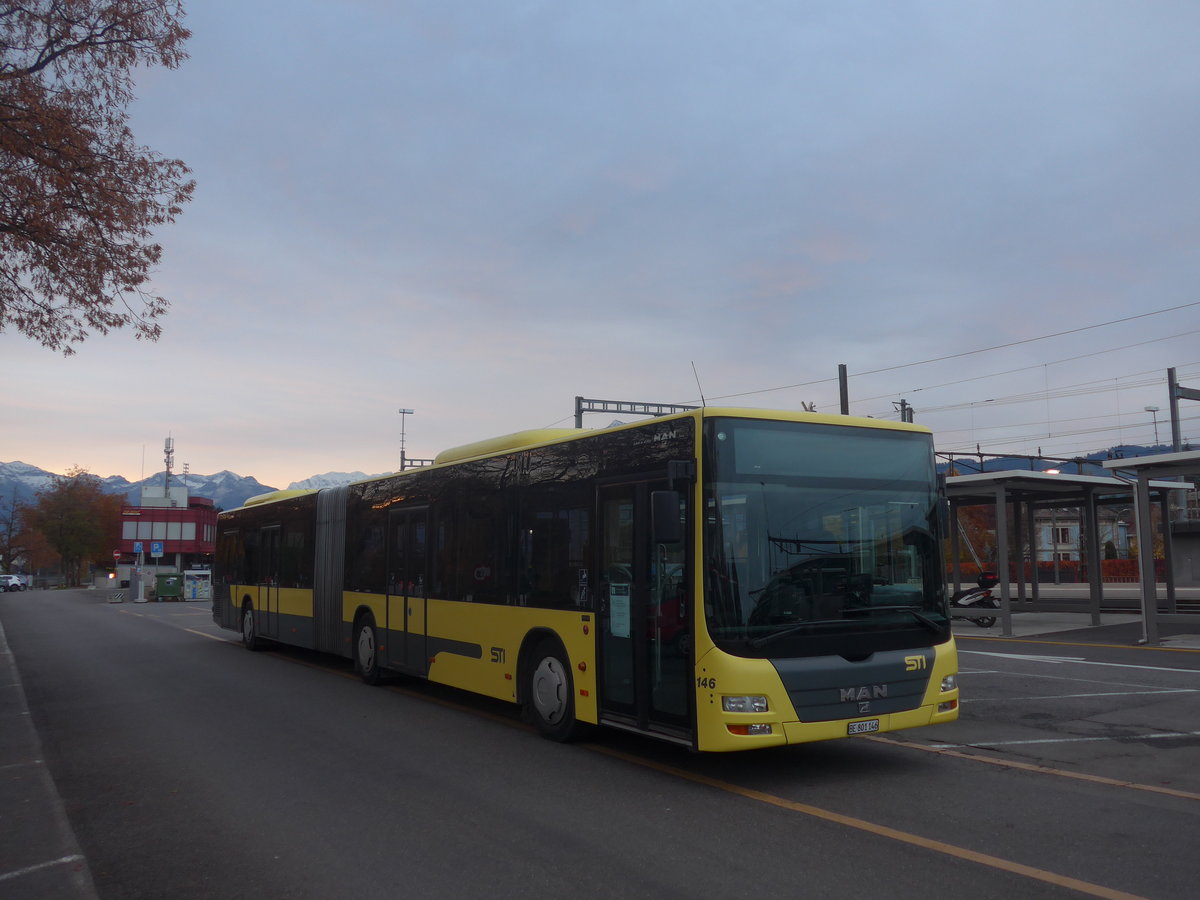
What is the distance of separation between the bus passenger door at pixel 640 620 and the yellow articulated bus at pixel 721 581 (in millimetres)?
16

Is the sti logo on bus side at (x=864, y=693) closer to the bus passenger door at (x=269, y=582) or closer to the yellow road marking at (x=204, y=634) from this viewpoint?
the bus passenger door at (x=269, y=582)

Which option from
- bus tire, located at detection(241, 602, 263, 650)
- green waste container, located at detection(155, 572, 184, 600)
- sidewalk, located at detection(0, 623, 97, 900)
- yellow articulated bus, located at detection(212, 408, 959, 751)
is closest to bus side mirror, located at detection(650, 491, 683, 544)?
yellow articulated bus, located at detection(212, 408, 959, 751)

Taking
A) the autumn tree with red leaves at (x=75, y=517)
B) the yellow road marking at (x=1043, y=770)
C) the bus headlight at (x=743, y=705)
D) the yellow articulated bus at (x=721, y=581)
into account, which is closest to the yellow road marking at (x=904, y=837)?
the yellow articulated bus at (x=721, y=581)

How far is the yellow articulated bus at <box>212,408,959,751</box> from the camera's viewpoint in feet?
22.7

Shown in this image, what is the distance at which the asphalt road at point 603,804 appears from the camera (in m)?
5.18

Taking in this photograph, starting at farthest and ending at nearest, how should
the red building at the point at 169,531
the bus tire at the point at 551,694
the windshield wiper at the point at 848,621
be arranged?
the red building at the point at 169,531, the bus tire at the point at 551,694, the windshield wiper at the point at 848,621

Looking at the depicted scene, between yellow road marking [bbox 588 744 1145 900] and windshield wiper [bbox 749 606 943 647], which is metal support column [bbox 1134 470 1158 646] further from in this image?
yellow road marking [bbox 588 744 1145 900]

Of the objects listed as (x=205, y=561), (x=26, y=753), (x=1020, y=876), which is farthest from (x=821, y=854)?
(x=205, y=561)

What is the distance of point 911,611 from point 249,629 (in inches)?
609

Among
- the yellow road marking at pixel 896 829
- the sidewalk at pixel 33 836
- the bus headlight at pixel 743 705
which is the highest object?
the bus headlight at pixel 743 705

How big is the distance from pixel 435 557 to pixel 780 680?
5.84m

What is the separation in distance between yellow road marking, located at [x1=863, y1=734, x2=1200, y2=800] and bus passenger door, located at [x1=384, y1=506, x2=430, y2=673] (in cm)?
570

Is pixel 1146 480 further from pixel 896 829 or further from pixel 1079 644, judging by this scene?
pixel 896 829

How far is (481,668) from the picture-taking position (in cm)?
1037
